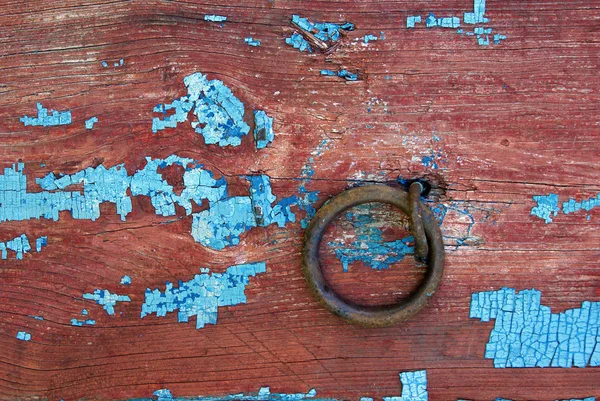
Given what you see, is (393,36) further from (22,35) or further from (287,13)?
(22,35)

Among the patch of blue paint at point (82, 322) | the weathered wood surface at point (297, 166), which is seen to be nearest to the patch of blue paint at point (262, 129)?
the weathered wood surface at point (297, 166)

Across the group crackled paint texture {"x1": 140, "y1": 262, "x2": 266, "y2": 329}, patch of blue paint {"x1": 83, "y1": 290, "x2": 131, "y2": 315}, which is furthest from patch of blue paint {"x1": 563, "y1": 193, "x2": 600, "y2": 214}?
patch of blue paint {"x1": 83, "y1": 290, "x2": 131, "y2": 315}

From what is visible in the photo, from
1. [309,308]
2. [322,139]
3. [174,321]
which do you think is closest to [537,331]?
[309,308]

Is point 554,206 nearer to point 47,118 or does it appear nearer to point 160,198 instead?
point 160,198

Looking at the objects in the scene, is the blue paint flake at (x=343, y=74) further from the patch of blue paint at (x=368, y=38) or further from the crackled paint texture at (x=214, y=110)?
the crackled paint texture at (x=214, y=110)

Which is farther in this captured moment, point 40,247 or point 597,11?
point 40,247

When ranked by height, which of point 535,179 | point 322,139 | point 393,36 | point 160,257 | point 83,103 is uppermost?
point 393,36
